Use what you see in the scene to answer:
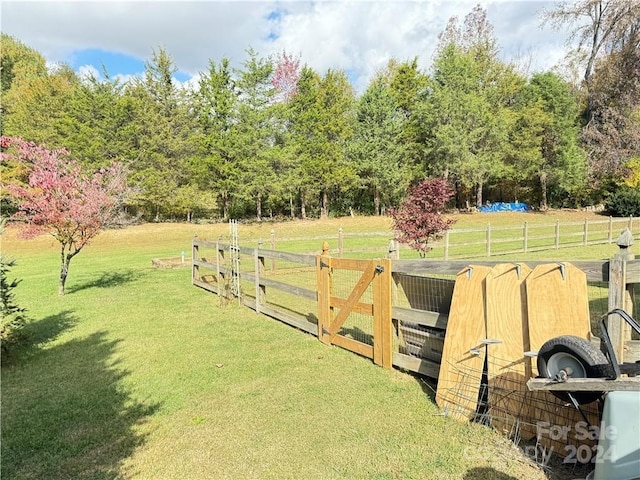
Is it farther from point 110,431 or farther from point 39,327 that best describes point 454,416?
point 39,327

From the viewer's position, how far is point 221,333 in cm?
662

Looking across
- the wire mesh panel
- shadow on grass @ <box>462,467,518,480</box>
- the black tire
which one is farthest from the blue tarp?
A: shadow on grass @ <box>462,467,518,480</box>

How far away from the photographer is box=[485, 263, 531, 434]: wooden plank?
3.21 m

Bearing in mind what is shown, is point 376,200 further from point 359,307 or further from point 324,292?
point 359,307

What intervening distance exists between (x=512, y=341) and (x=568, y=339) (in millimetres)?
712

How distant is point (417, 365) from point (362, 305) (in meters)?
1.01

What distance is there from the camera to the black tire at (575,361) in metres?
2.38

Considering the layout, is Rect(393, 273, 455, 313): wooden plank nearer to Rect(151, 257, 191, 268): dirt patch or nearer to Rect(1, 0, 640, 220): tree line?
Rect(151, 257, 191, 268): dirt patch

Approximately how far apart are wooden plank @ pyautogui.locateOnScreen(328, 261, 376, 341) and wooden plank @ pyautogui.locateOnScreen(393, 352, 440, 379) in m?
0.83

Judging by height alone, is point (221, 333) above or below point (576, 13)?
below

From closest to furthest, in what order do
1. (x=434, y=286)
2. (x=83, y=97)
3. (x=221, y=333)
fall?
(x=434, y=286) → (x=221, y=333) → (x=83, y=97)

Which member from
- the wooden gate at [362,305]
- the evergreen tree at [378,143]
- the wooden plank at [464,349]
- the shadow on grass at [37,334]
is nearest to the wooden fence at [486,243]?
the shadow on grass at [37,334]

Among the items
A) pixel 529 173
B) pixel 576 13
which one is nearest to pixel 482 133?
pixel 529 173

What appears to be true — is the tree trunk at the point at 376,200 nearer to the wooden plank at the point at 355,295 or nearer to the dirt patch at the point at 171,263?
the dirt patch at the point at 171,263
